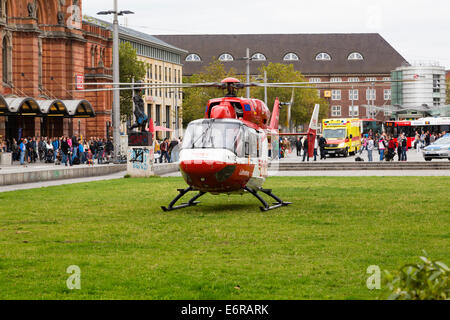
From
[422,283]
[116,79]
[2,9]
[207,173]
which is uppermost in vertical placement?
[2,9]

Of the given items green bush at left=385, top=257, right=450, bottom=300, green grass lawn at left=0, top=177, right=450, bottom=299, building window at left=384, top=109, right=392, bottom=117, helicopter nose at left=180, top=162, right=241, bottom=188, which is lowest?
green grass lawn at left=0, top=177, right=450, bottom=299

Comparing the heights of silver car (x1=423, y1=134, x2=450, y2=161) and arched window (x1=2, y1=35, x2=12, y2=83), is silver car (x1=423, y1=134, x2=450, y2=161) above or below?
below

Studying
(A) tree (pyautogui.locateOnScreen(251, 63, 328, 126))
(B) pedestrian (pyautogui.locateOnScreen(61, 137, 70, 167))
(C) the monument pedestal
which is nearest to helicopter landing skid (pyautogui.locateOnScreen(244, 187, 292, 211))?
(C) the monument pedestal

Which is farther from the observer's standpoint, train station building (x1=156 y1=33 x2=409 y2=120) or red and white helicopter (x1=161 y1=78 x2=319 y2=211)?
train station building (x1=156 y1=33 x2=409 y2=120)

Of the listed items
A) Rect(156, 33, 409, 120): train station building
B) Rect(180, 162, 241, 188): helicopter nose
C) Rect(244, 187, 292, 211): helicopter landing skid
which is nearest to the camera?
Rect(180, 162, 241, 188): helicopter nose

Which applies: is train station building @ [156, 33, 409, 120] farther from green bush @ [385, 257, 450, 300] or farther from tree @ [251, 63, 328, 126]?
green bush @ [385, 257, 450, 300]

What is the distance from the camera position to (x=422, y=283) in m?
4.42

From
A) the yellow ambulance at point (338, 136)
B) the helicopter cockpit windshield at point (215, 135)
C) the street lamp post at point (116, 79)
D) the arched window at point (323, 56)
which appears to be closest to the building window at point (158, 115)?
the arched window at point (323, 56)

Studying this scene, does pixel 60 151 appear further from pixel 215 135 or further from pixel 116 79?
pixel 215 135

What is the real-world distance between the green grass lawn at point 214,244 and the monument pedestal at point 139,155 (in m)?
13.6

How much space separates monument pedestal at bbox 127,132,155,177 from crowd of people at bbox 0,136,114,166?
41.2ft

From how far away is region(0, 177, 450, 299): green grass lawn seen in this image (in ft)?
30.8

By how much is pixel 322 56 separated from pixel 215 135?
148 meters

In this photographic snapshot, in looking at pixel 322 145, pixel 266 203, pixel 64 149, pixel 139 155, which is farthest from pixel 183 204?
pixel 322 145
